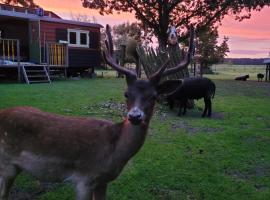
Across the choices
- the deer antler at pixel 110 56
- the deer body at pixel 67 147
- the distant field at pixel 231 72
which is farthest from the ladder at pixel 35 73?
the distant field at pixel 231 72

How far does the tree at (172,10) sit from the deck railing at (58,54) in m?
9.97

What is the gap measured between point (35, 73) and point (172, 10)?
15615 mm

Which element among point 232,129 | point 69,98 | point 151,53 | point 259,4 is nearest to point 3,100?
point 69,98

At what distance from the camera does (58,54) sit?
24.3 meters

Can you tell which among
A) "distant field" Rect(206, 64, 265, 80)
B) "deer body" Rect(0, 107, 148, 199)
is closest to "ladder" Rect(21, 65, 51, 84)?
"deer body" Rect(0, 107, 148, 199)

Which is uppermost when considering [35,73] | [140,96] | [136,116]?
[140,96]

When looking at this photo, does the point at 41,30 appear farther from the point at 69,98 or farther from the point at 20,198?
the point at 20,198

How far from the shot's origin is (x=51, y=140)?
12.6ft

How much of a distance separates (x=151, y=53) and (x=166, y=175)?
6963 millimetres

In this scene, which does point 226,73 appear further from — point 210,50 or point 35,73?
point 35,73

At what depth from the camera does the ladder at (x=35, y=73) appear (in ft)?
68.5

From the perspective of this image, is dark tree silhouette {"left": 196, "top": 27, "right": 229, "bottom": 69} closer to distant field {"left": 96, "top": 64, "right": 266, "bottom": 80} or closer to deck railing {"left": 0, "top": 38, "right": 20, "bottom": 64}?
distant field {"left": 96, "top": 64, "right": 266, "bottom": 80}

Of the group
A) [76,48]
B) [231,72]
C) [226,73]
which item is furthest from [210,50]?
[76,48]

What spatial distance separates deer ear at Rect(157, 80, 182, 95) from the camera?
4.05 m
